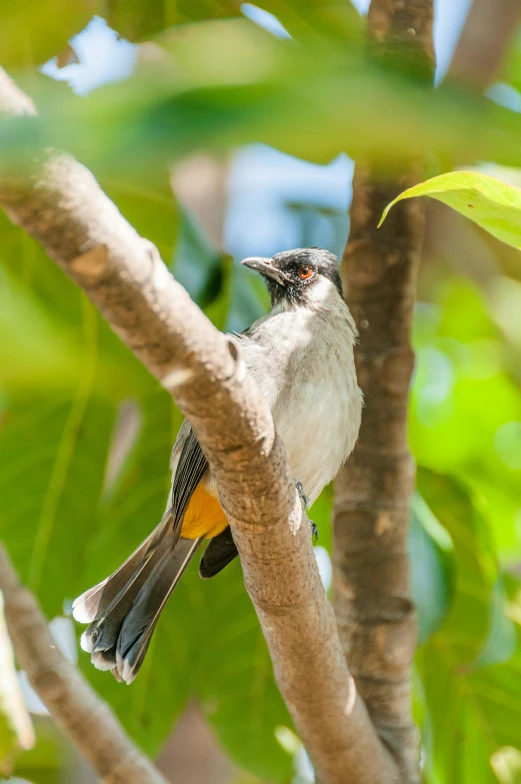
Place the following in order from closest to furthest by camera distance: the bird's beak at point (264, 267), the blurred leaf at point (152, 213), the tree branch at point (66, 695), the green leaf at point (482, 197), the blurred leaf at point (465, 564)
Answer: the green leaf at point (482, 197)
the tree branch at point (66, 695)
the blurred leaf at point (152, 213)
the blurred leaf at point (465, 564)
the bird's beak at point (264, 267)

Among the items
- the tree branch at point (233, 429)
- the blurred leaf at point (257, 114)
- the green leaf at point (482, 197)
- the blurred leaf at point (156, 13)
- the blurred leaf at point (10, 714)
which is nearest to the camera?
the blurred leaf at point (257, 114)

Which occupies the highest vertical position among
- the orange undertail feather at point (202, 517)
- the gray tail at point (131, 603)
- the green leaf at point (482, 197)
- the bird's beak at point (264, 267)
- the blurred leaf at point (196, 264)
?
the green leaf at point (482, 197)

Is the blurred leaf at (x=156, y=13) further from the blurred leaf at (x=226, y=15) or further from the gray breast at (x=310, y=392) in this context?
the gray breast at (x=310, y=392)

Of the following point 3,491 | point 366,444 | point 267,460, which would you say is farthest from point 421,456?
point 267,460

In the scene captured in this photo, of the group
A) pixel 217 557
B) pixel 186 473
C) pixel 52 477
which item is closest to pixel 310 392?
pixel 186 473

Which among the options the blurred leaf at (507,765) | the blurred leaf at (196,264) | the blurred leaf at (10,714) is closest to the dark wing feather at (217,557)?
the blurred leaf at (196,264)

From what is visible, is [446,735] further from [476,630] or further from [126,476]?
[126,476]

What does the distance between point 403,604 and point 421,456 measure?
1.40 meters

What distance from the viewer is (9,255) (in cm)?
245

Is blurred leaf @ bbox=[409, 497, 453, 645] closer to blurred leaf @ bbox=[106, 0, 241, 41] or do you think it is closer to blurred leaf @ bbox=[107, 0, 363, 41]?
blurred leaf @ bbox=[107, 0, 363, 41]

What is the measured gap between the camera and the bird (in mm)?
2209

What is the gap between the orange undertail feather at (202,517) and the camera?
2.35 m

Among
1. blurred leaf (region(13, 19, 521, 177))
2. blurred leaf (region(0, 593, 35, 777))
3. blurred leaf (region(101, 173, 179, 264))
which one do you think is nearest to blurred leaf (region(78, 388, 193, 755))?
blurred leaf (region(101, 173, 179, 264))

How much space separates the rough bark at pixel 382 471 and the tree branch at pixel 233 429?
0.58 feet
